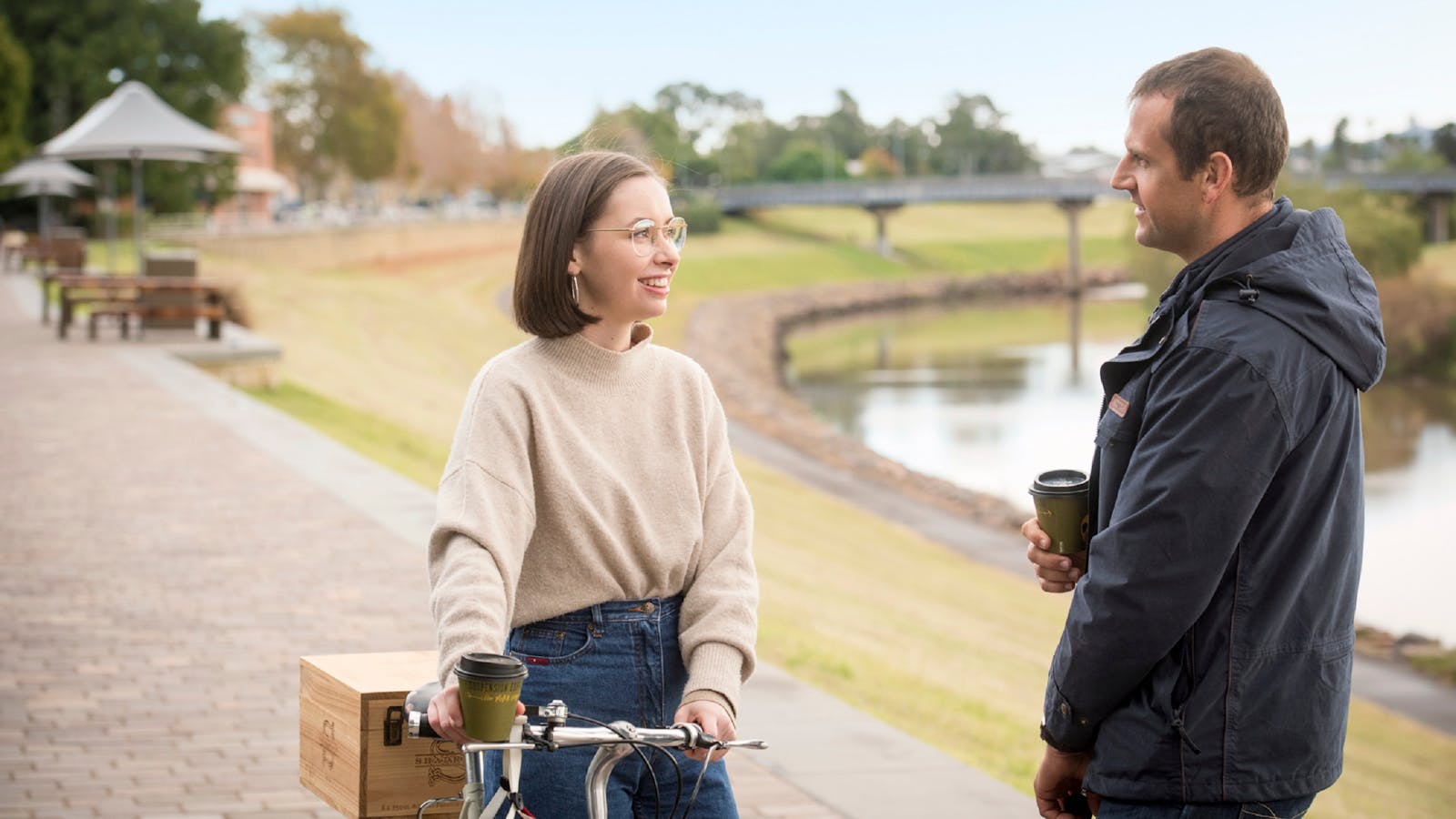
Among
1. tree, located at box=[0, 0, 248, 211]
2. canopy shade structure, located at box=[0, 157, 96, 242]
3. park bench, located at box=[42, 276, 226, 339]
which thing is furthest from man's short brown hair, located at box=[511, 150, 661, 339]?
tree, located at box=[0, 0, 248, 211]

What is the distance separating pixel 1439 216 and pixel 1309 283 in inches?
2948

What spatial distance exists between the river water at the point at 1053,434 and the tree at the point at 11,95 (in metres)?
25.3

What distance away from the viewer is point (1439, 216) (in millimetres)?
70062

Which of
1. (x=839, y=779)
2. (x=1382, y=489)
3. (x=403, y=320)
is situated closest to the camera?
(x=839, y=779)

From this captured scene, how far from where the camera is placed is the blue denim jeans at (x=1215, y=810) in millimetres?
2422

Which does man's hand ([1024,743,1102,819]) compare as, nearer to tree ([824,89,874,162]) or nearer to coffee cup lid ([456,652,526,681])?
coffee cup lid ([456,652,526,681])

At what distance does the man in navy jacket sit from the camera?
233 cm

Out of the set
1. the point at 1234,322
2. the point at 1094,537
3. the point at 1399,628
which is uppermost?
the point at 1234,322

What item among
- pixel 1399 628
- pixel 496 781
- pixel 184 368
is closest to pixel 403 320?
pixel 184 368

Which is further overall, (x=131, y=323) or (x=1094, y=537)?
(x=131, y=323)

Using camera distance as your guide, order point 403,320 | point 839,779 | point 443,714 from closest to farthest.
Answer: point 443,714 → point 839,779 → point 403,320

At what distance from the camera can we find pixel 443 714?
92.0 inches

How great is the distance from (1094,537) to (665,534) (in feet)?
2.40

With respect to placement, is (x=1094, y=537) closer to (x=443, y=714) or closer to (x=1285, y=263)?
(x=1285, y=263)
